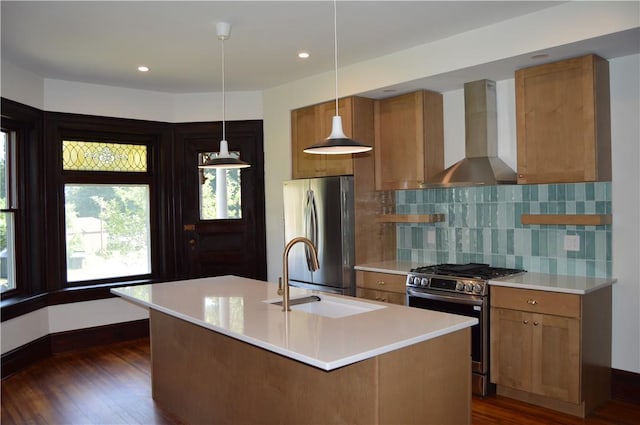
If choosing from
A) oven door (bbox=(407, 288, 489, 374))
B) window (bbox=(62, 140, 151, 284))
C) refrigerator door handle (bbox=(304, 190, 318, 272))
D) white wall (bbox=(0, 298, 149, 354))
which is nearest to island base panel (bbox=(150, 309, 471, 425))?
oven door (bbox=(407, 288, 489, 374))

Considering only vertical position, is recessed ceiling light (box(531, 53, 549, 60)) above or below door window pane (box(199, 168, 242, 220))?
above

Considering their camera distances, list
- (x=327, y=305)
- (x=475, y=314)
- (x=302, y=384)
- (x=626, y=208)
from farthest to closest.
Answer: (x=475, y=314) < (x=626, y=208) < (x=327, y=305) < (x=302, y=384)

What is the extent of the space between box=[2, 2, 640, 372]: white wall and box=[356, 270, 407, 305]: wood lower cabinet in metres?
1.20

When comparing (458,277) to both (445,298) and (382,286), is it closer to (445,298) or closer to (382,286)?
(445,298)

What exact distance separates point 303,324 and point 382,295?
7.10 ft

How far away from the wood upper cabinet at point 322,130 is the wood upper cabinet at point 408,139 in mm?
164

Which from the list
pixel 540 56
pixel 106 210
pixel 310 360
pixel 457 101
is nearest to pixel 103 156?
pixel 106 210

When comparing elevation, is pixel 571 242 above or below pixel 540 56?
below

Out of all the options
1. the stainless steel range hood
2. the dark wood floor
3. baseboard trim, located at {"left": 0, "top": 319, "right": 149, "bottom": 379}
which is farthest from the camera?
baseboard trim, located at {"left": 0, "top": 319, "right": 149, "bottom": 379}

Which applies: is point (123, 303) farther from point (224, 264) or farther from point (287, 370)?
point (287, 370)

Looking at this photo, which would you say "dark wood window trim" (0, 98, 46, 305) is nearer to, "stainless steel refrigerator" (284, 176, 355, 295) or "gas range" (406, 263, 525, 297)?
"stainless steel refrigerator" (284, 176, 355, 295)

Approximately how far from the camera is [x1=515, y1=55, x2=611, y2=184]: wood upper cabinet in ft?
11.4

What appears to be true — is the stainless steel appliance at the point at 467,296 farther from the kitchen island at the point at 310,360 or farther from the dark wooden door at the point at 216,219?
the dark wooden door at the point at 216,219

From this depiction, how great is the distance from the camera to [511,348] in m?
3.65
